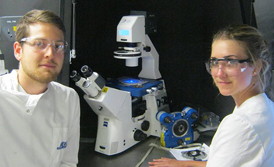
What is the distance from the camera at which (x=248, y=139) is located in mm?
1026

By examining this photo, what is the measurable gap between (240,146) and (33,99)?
0.89 m

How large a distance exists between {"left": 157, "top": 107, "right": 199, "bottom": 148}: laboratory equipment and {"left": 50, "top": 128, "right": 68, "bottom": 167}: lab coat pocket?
0.83m

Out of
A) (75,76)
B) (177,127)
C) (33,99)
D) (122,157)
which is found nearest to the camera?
(33,99)

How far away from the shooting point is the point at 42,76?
126 centimetres

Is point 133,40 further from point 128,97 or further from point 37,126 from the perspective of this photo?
point 37,126

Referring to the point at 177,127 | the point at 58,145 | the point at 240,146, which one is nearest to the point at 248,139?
the point at 240,146

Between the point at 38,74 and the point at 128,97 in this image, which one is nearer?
the point at 38,74

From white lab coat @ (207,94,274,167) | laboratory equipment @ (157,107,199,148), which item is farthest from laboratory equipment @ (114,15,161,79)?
white lab coat @ (207,94,274,167)

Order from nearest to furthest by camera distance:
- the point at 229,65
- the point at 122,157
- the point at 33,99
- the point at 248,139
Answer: the point at 248,139
the point at 229,65
the point at 33,99
the point at 122,157

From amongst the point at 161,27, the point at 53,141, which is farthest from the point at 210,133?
the point at 53,141

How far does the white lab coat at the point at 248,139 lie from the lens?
1028mm

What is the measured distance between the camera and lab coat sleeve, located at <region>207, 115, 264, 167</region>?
103 centimetres

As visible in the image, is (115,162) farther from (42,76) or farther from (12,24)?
Answer: (12,24)

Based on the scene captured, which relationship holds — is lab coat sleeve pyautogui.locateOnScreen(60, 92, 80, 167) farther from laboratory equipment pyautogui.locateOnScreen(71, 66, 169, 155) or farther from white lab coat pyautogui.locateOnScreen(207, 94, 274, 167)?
white lab coat pyautogui.locateOnScreen(207, 94, 274, 167)
